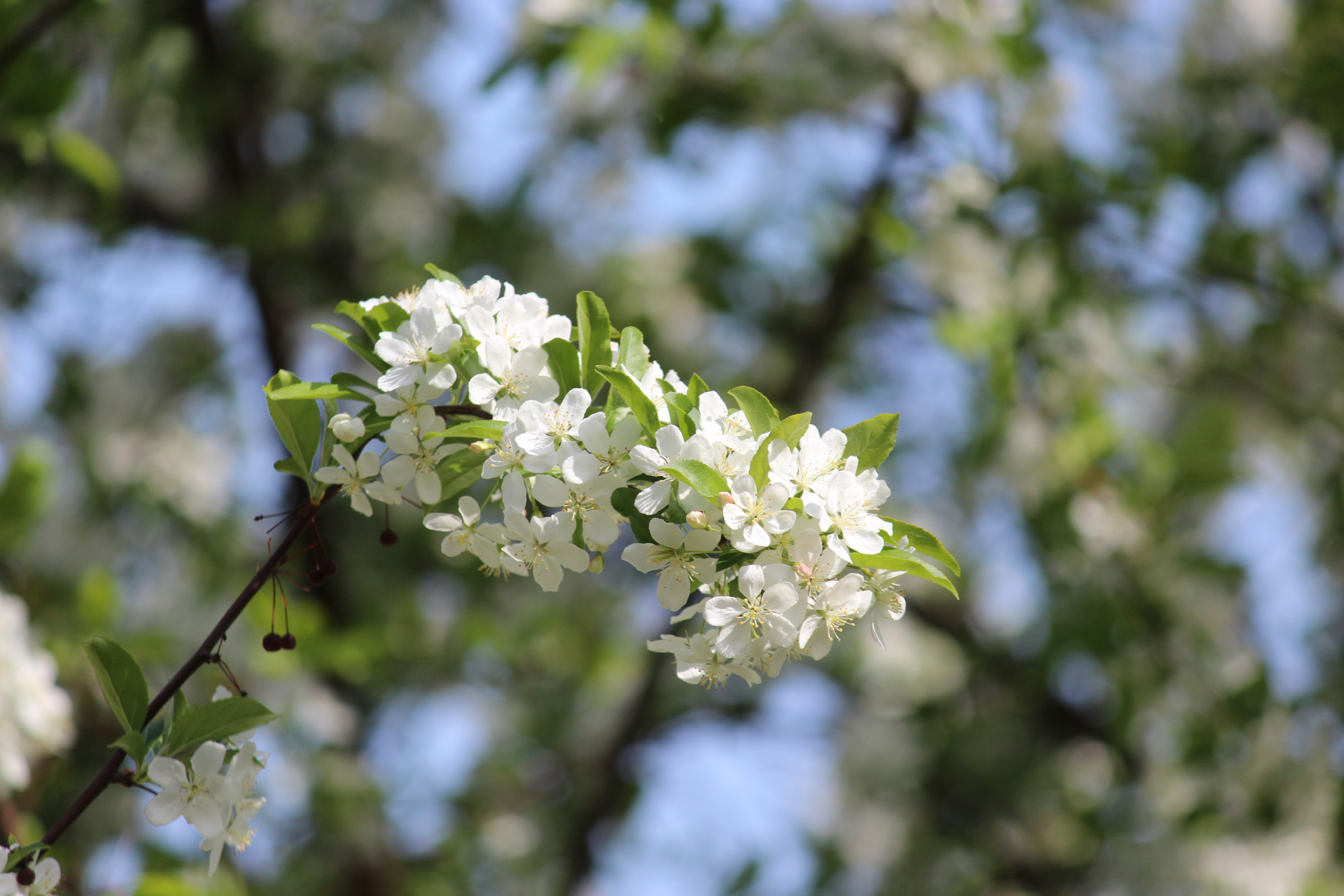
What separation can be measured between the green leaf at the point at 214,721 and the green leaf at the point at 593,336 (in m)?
0.46

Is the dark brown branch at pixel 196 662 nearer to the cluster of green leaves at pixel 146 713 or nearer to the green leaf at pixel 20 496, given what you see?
the cluster of green leaves at pixel 146 713

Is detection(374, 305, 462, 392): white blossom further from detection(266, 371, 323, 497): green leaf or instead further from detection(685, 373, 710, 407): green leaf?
detection(685, 373, 710, 407): green leaf

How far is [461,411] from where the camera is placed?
1.07 meters

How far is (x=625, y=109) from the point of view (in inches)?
147

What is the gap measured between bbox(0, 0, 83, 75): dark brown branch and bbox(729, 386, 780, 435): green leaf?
5.38ft

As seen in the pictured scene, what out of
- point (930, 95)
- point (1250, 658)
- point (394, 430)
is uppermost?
point (394, 430)

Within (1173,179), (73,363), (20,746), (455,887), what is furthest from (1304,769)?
(73,363)

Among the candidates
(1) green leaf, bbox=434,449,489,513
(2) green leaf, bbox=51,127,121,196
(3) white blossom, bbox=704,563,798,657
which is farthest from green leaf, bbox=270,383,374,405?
(2) green leaf, bbox=51,127,121,196

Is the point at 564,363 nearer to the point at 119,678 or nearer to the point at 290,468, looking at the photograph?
the point at 290,468

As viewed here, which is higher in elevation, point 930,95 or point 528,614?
point 930,95

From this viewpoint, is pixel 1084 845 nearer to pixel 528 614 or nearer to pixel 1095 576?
pixel 1095 576

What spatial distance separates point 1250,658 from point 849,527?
3.05m

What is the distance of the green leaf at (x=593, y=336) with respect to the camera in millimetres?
1039

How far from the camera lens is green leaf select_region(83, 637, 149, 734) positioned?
0.97 m
